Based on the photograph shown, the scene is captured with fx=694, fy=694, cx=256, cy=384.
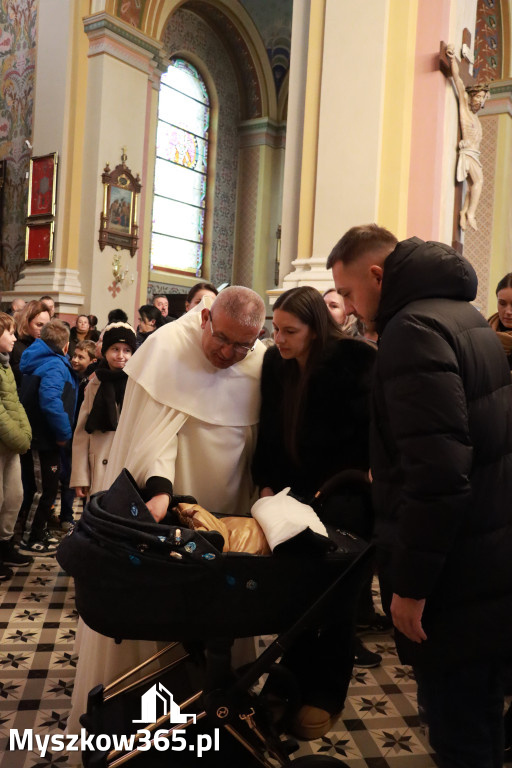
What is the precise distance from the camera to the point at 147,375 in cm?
245

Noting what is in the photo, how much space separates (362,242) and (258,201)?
13.4 meters

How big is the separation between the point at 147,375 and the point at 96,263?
26.8 ft

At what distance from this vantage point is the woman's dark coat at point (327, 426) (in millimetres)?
2426

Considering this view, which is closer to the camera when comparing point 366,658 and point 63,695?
point 63,695

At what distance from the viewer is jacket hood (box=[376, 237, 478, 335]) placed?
1.79m

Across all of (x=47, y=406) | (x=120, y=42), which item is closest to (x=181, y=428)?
(x=47, y=406)

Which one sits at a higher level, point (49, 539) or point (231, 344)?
point (231, 344)

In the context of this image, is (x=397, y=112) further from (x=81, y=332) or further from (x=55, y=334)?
(x=81, y=332)

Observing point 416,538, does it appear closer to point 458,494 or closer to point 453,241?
point 458,494

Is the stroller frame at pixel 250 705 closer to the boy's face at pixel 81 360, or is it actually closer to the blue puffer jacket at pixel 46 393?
the blue puffer jacket at pixel 46 393

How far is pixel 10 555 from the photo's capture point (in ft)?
14.9

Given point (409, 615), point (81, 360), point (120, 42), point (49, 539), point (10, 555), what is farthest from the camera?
point (120, 42)

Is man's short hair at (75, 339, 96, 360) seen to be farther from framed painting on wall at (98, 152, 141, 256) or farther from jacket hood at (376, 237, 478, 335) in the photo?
framed painting on wall at (98, 152, 141, 256)

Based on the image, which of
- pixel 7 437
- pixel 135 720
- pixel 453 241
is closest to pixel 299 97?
pixel 453 241
